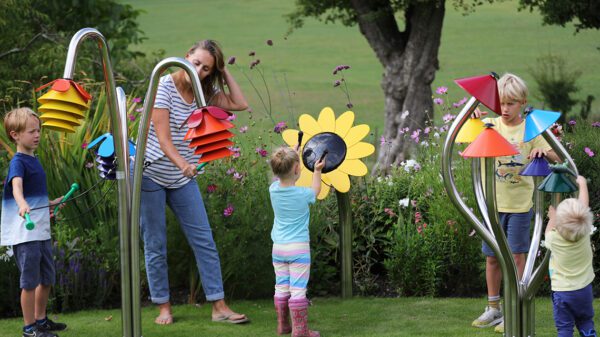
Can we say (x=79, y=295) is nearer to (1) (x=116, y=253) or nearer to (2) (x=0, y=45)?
(1) (x=116, y=253)

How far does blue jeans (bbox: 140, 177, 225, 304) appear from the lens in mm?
5348

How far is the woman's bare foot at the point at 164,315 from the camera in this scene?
546cm

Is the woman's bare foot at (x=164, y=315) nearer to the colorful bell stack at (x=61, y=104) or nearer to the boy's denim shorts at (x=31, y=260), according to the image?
the boy's denim shorts at (x=31, y=260)

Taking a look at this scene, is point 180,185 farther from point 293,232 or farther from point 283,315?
point 283,315

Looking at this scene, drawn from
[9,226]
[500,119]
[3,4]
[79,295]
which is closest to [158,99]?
[9,226]

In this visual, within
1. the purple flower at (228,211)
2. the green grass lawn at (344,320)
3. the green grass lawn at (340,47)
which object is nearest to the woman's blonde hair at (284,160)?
the green grass lawn at (344,320)

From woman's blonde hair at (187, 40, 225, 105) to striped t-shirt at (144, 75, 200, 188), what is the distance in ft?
0.39

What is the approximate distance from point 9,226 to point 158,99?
1.01 metres

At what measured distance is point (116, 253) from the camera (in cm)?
596

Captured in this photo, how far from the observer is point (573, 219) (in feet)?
13.7

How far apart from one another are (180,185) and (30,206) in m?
0.81

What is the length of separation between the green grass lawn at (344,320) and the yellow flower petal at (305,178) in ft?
2.52

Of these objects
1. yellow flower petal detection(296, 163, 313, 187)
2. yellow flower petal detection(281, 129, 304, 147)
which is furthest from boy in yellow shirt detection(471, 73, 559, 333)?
yellow flower petal detection(281, 129, 304, 147)

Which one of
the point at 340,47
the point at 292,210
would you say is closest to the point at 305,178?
the point at 292,210
